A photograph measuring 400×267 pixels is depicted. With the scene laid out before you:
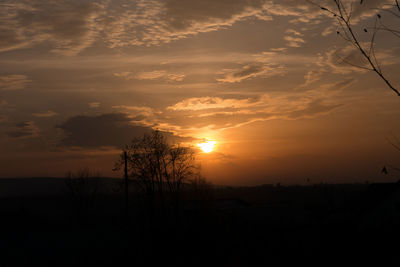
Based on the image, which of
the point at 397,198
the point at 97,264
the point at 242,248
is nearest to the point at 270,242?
the point at 242,248

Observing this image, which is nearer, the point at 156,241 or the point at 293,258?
the point at 293,258

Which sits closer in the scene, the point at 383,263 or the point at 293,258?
the point at 383,263

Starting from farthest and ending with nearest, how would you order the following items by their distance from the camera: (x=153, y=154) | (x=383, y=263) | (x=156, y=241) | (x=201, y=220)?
(x=153, y=154) → (x=201, y=220) → (x=156, y=241) → (x=383, y=263)

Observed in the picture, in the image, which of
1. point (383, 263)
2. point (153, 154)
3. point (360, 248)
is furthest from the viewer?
point (153, 154)

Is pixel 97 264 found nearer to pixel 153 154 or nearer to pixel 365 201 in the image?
pixel 365 201

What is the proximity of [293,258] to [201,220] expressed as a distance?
702 inches

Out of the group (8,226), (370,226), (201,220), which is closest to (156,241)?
(201,220)

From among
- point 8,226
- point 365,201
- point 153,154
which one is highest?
point 153,154

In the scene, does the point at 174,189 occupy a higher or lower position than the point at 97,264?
higher

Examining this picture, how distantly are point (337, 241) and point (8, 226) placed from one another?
49.2 meters

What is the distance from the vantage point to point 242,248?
25641 millimetres

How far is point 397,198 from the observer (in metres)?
22.7

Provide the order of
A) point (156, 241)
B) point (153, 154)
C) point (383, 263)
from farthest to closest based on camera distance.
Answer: point (153, 154)
point (156, 241)
point (383, 263)

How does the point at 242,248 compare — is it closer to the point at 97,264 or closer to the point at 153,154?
the point at 97,264
